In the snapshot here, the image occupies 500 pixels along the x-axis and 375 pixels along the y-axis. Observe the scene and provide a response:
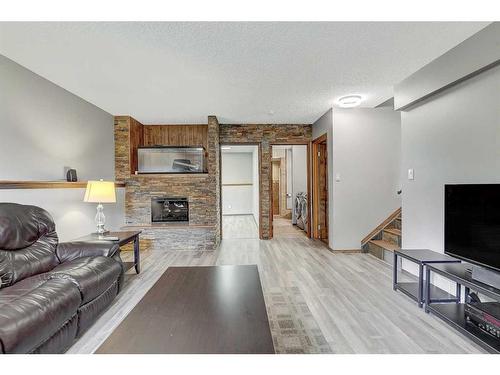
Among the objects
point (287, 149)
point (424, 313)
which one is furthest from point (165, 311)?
point (287, 149)

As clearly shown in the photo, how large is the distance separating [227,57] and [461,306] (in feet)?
10.3

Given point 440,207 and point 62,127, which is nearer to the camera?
point 440,207

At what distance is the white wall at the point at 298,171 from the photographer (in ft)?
23.6

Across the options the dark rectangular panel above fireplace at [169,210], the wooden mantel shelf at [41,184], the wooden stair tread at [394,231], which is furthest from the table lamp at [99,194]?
the wooden stair tread at [394,231]

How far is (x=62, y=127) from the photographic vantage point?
132 inches

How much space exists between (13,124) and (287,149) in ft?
22.7

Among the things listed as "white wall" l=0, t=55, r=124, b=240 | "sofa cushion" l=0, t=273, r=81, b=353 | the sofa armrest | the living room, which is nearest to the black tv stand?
the living room

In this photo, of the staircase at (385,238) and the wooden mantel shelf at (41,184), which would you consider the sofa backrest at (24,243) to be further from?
the staircase at (385,238)

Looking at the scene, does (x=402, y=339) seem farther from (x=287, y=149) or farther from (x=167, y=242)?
(x=287, y=149)

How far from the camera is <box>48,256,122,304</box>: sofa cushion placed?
194cm

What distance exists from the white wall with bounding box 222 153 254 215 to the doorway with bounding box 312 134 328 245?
178 inches

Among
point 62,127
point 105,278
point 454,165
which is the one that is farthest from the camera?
point 62,127

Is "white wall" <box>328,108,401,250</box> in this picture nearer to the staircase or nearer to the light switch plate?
the staircase

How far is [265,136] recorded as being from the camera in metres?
5.38
